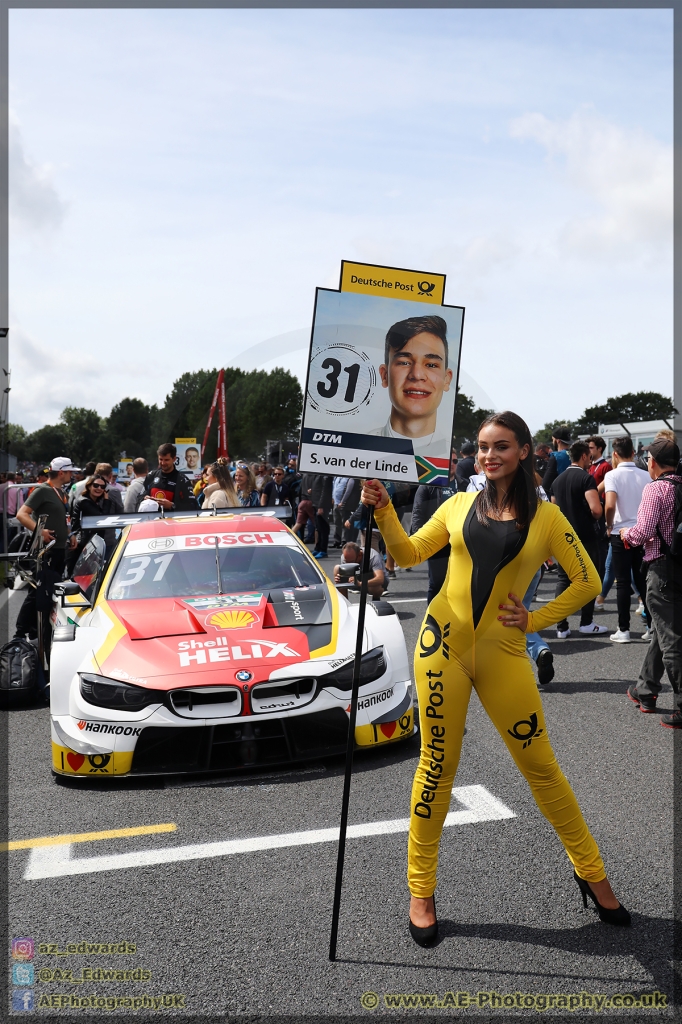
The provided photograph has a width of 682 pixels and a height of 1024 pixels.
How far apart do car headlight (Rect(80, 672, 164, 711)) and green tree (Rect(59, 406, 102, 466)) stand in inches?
5466

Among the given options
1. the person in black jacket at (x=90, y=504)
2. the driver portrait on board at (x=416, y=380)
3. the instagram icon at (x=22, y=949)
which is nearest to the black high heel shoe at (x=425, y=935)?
the instagram icon at (x=22, y=949)

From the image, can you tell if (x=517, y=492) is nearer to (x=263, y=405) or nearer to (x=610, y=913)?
(x=610, y=913)

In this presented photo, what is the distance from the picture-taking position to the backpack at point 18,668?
654 centimetres

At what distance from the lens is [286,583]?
6.12 meters

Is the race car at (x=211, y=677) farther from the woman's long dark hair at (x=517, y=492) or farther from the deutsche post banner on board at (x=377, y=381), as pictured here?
the woman's long dark hair at (x=517, y=492)

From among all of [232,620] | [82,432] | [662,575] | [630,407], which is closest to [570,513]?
[662,575]

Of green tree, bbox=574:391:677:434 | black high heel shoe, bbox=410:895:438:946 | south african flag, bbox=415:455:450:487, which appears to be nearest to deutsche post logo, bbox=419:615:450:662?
south african flag, bbox=415:455:450:487

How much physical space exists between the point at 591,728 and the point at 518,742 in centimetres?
280

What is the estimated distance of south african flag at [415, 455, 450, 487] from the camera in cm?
347

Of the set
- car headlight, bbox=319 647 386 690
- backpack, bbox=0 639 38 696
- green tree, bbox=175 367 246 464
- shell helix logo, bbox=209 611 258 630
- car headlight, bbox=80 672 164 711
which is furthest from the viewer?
green tree, bbox=175 367 246 464

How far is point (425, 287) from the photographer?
347 centimetres

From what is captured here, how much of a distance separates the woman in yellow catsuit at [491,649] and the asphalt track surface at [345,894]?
0.22 meters

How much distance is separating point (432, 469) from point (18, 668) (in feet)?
14.5

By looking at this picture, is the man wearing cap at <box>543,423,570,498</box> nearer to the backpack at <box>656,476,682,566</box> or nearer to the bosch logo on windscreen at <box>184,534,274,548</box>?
the backpack at <box>656,476,682,566</box>
